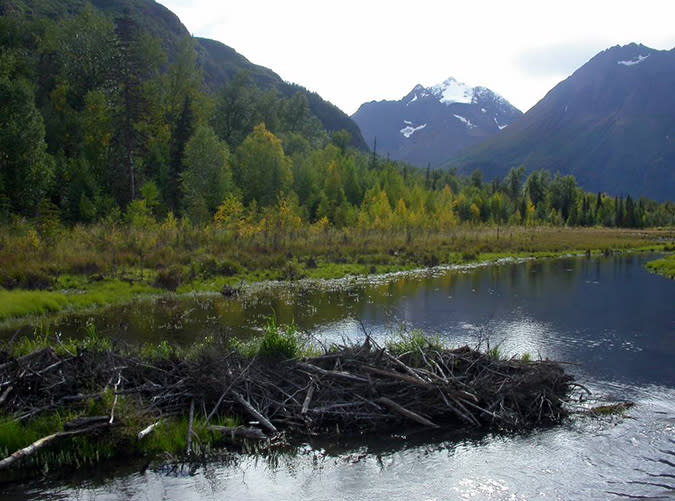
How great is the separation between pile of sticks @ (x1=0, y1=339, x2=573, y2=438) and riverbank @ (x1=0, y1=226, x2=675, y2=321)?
13909 mm

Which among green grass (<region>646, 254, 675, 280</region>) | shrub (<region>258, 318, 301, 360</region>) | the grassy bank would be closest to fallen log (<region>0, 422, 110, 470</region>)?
shrub (<region>258, 318, 301, 360</region>)

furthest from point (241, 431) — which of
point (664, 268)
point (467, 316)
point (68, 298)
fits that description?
point (664, 268)

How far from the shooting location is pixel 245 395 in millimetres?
13828

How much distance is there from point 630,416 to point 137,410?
1301 cm

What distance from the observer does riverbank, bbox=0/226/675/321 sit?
96.2 ft

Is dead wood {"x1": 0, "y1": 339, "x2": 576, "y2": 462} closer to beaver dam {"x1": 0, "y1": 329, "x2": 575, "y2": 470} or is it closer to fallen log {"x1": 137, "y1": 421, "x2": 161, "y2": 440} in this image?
beaver dam {"x1": 0, "y1": 329, "x2": 575, "y2": 470}

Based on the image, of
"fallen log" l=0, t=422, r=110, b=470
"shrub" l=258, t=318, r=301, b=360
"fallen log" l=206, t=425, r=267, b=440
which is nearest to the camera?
"fallen log" l=0, t=422, r=110, b=470

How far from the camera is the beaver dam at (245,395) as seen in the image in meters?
12.3

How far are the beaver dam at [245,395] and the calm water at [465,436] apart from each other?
2.11ft

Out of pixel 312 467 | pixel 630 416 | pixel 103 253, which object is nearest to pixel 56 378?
pixel 312 467

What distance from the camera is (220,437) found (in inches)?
507

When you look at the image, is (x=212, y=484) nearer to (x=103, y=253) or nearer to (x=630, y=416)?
(x=630, y=416)

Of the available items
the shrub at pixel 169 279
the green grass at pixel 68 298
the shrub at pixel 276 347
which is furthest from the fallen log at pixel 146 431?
the shrub at pixel 169 279

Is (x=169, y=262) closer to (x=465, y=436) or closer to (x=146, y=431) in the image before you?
(x=146, y=431)
